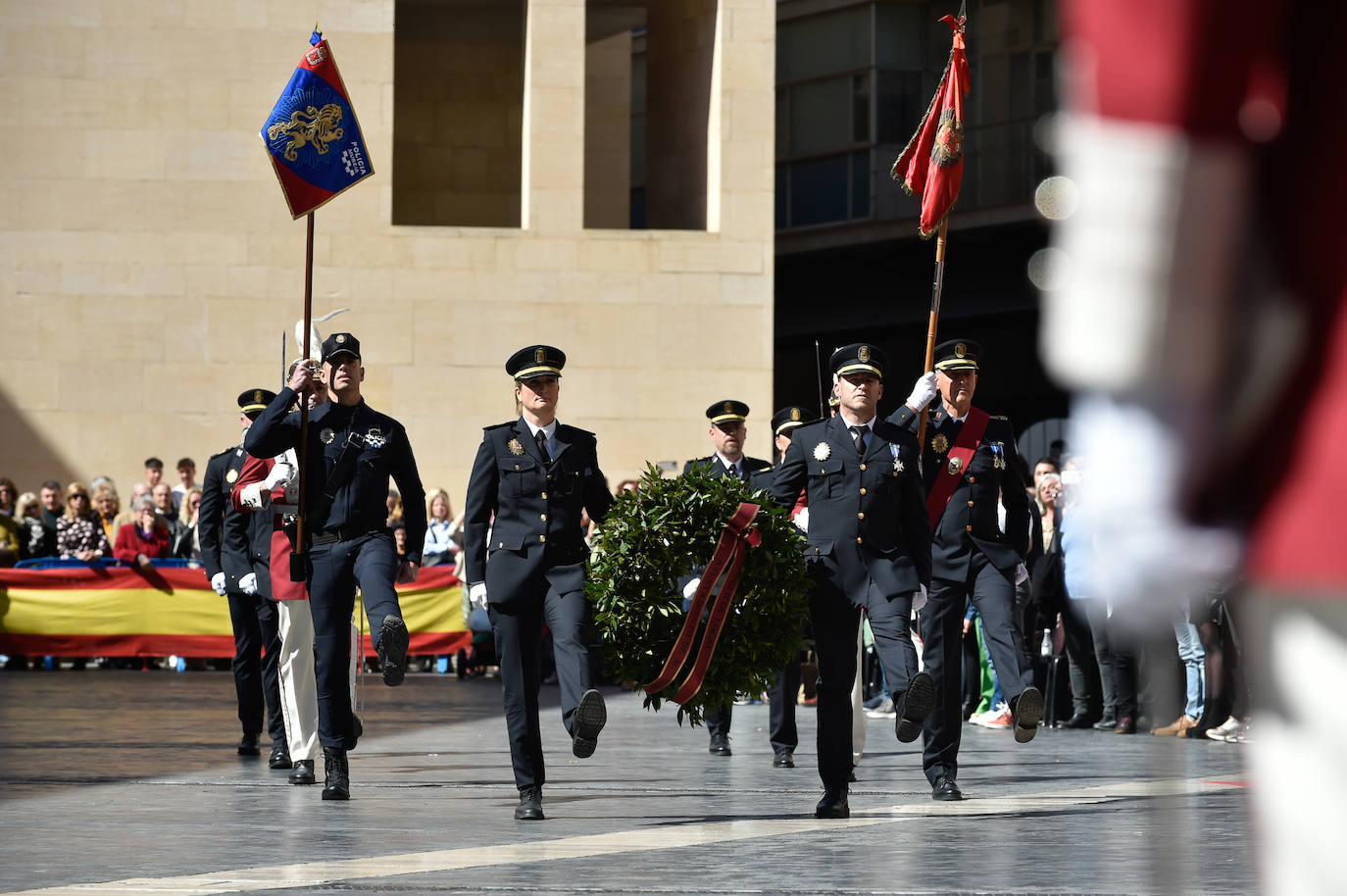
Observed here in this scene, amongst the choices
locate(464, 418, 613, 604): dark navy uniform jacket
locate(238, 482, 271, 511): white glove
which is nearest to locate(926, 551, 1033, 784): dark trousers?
locate(464, 418, 613, 604): dark navy uniform jacket

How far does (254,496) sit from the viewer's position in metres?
11.0

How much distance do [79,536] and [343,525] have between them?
1284cm

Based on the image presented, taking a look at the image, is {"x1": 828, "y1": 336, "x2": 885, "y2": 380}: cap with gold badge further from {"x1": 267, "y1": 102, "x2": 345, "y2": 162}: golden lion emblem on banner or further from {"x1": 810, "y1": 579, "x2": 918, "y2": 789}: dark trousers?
{"x1": 267, "y1": 102, "x2": 345, "y2": 162}: golden lion emblem on banner

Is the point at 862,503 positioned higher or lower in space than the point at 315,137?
lower

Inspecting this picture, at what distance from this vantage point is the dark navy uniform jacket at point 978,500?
34.3 ft

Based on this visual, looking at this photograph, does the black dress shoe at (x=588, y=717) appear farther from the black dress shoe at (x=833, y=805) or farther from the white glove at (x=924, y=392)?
the white glove at (x=924, y=392)

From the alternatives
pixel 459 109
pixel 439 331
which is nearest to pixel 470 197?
pixel 459 109

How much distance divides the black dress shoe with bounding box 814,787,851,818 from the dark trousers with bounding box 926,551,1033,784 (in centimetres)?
82

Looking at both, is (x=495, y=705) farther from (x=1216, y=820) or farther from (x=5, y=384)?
(x=5, y=384)

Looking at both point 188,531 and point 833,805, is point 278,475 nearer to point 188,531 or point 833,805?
point 833,805

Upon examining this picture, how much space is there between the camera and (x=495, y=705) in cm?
1722

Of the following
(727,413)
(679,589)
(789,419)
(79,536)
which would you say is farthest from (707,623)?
(79,536)

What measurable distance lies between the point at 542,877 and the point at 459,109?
24.2 meters

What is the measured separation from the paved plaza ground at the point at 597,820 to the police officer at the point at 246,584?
0.35 metres
